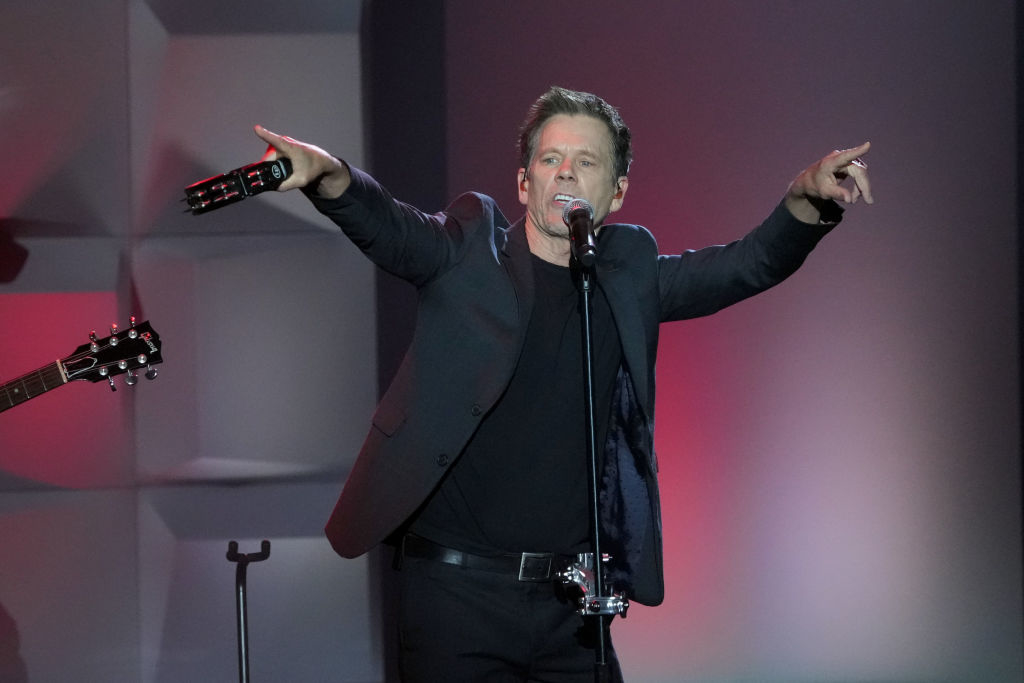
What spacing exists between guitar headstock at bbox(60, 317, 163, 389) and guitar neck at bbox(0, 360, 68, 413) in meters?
0.10

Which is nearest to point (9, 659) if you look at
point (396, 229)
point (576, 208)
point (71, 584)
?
point (71, 584)

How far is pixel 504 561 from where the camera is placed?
2.15 m

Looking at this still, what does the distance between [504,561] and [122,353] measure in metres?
1.83

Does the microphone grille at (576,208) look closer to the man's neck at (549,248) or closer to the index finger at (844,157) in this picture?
the man's neck at (549,248)

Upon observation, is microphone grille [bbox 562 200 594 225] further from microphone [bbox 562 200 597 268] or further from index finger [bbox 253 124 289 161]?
index finger [bbox 253 124 289 161]

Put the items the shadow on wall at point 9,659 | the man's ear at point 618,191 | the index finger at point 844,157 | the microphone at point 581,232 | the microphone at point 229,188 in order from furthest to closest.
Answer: the shadow on wall at point 9,659, the man's ear at point 618,191, the index finger at point 844,157, the microphone at point 581,232, the microphone at point 229,188

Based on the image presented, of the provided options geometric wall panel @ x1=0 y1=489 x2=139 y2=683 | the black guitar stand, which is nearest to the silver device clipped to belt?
the black guitar stand

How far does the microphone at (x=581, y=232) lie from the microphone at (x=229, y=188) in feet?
1.74

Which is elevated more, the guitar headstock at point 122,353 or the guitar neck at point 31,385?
the guitar headstock at point 122,353

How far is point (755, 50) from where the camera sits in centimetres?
395

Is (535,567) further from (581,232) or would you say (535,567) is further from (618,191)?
(618,191)

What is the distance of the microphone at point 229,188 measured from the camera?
171 cm

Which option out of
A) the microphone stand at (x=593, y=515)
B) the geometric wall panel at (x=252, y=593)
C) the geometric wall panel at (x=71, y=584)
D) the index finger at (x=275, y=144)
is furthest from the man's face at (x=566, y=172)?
the geometric wall panel at (x=71, y=584)

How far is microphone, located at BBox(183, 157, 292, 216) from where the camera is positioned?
171 centimetres
